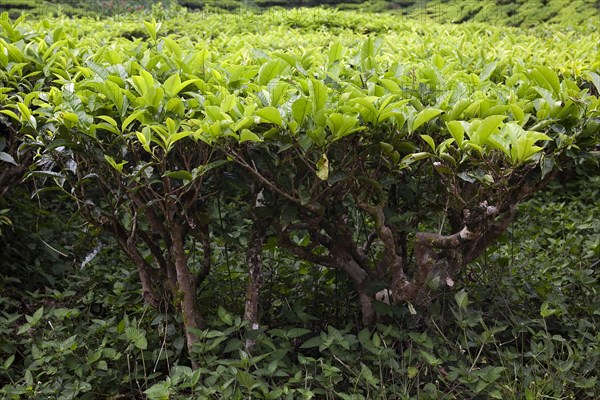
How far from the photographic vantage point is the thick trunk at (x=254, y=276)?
2875mm

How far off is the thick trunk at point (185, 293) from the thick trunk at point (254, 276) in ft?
0.70

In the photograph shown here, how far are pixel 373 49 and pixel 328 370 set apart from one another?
1.35 meters

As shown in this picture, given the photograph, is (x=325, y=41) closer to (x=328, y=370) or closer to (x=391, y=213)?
(x=391, y=213)

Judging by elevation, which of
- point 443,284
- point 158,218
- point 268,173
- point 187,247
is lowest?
point 187,247

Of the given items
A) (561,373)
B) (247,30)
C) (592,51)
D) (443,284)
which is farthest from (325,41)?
(561,373)

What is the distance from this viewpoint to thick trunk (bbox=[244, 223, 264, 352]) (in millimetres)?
2875

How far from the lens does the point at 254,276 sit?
290 cm

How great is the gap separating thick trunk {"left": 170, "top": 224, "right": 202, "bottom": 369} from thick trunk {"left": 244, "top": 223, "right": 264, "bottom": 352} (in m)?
0.21

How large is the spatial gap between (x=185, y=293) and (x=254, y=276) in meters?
0.29

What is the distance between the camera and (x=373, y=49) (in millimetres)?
3143

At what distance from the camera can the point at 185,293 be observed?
9.63ft

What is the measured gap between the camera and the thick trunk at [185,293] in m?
2.87

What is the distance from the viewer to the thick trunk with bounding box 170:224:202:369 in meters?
2.87

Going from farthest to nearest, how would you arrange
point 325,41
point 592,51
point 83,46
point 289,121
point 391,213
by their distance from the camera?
point 325,41, point 592,51, point 83,46, point 391,213, point 289,121
